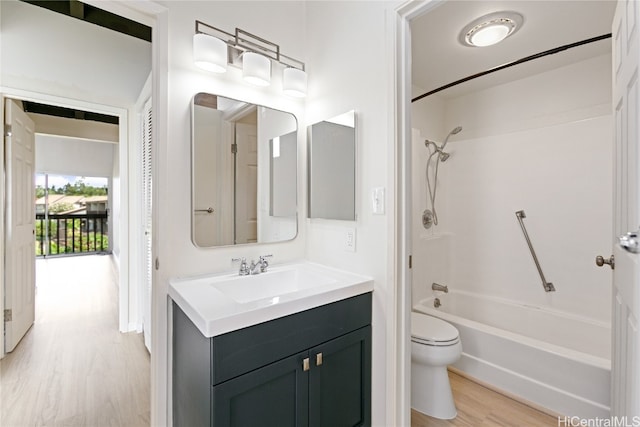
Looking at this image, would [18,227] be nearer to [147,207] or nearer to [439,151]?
[147,207]

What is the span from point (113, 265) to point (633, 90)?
22.6 feet

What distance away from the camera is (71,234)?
21.9ft

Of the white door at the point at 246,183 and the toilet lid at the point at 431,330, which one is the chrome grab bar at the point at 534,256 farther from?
the white door at the point at 246,183

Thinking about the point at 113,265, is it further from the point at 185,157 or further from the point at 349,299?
the point at 349,299

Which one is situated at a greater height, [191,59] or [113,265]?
[191,59]

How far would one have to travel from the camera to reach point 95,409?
1.74m

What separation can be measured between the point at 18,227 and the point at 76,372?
51.6 inches

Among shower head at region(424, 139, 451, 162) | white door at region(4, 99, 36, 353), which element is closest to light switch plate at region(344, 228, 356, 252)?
shower head at region(424, 139, 451, 162)

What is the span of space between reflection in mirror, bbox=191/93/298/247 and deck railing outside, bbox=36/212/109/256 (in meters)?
7.00

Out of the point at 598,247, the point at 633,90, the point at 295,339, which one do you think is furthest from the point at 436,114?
the point at 295,339

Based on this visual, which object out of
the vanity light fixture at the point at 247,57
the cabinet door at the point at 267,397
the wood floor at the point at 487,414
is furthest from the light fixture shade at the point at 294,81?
the wood floor at the point at 487,414

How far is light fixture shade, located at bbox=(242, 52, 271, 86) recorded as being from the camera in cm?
150

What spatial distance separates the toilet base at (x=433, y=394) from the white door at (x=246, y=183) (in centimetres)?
125

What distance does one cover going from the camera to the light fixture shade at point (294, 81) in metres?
1.65
